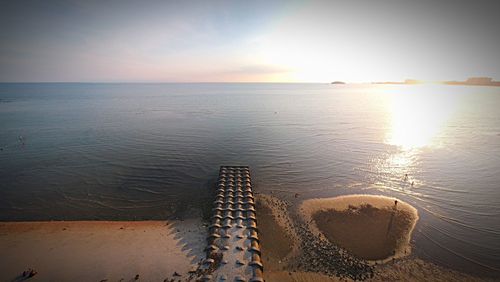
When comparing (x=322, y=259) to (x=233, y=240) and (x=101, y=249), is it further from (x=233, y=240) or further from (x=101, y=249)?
(x=101, y=249)

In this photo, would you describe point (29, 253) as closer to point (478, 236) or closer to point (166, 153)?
point (166, 153)

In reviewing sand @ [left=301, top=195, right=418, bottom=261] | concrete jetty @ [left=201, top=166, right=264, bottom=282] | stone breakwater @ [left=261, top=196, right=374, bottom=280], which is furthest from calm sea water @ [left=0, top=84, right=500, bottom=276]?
stone breakwater @ [left=261, top=196, right=374, bottom=280]

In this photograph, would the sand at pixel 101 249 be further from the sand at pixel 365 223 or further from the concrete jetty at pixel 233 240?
the sand at pixel 365 223

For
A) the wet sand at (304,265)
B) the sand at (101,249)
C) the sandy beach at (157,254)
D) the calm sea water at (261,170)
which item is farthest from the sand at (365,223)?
the sand at (101,249)

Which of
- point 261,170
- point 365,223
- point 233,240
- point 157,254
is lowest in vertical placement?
point 365,223

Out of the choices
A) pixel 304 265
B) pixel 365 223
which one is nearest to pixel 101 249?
pixel 304 265
